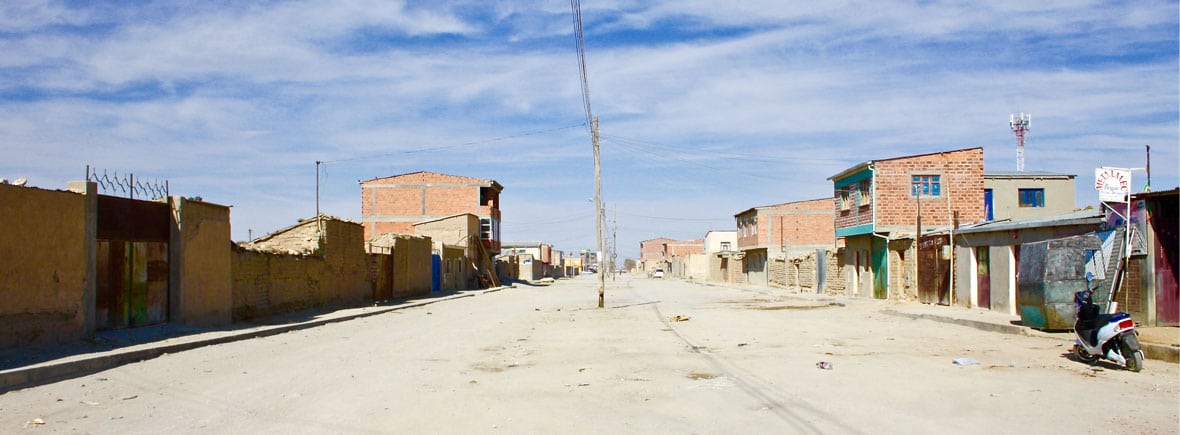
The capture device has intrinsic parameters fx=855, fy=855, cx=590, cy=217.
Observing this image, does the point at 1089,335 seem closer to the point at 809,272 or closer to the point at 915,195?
the point at 915,195

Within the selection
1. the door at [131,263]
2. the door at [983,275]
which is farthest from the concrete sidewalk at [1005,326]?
the door at [131,263]

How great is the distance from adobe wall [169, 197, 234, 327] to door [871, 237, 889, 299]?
948 inches

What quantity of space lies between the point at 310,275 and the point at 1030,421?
22477 mm

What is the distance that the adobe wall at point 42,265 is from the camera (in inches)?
508

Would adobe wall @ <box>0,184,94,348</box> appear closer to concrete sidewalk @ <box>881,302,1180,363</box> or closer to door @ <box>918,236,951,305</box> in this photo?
concrete sidewalk @ <box>881,302,1180,363</box>

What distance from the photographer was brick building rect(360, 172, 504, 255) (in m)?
72.0

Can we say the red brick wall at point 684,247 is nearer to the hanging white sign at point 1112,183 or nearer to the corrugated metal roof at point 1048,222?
the corrugated metal roof at point 1048,222

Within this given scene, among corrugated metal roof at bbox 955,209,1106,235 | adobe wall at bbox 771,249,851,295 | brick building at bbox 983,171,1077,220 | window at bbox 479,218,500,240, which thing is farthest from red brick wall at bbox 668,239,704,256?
corrugated metal roof at bbox 955,209,1106,235

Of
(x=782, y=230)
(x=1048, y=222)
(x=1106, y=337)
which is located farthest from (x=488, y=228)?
(x=1106, y=337)

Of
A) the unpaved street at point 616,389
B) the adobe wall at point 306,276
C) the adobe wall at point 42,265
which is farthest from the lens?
the adobe wall at point 306,276

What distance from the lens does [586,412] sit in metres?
8.19

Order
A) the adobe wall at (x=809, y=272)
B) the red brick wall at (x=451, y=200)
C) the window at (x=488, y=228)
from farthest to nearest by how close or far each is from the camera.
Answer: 1. the red brick wall at (x=451, y=200)
2. the window at (x=488, y=228)
3. the adobe wall at (x=809, y=272)

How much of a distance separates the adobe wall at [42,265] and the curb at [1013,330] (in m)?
16.5

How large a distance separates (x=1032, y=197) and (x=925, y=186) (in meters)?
16.4
